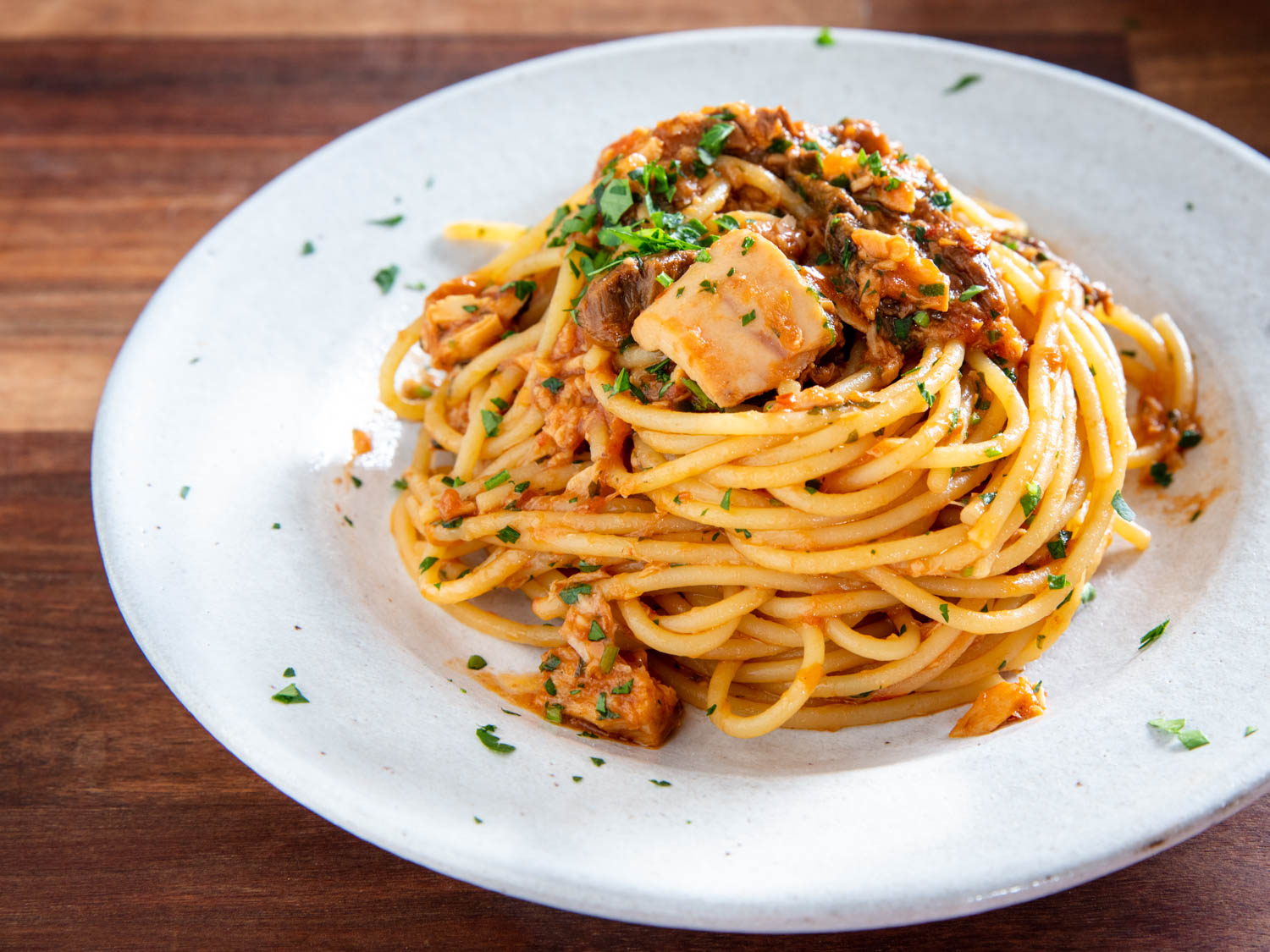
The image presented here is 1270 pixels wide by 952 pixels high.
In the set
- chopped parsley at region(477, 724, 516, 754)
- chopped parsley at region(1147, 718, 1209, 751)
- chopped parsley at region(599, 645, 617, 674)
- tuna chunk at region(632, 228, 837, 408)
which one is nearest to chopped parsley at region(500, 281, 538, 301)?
tuna chunk at region(632, 228, 837, 408)

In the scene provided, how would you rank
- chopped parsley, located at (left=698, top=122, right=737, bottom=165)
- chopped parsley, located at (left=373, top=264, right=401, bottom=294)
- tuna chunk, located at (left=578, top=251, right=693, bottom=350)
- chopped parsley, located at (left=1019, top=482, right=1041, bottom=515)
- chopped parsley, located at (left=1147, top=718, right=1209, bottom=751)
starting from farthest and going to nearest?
chopped parsley, located at (left=373, top=264, right=401, bottom=294), chopped parsley, located at (left=698, top=122, right=737, bottom=165), tuna chunk, located at (left=578, top=251, right=693, bottom=350), chopped parsley, located at (left=1019, top=482, right=1041, bottom=515), chopped parsley, located at (left=1147, top=718, right=1209, bottom=751)

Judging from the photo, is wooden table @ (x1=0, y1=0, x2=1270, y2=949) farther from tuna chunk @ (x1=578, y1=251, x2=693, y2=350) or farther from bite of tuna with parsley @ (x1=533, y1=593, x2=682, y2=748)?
tuna chunk @ (x1=578, y1=251, x2=693, y2=350)

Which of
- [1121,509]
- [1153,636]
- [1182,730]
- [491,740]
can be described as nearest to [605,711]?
[491,740]

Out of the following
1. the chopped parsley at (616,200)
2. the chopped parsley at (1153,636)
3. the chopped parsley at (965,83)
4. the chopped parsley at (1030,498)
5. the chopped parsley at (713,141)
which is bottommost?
the chopped parsley at (1153,636)

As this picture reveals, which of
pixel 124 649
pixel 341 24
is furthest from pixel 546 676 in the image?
pixel 341 24

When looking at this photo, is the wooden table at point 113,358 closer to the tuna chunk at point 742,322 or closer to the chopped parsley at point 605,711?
the chopped parsley at point 605,711

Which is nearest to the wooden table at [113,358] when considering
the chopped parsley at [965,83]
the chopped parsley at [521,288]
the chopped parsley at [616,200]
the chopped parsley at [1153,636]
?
the chopped parsley at [1153,636]

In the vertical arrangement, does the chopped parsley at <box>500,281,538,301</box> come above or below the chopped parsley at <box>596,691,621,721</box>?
above

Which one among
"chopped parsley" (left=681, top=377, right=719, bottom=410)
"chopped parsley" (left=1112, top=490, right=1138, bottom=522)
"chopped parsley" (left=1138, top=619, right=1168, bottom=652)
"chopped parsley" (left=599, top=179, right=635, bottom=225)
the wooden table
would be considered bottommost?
the wooden table
